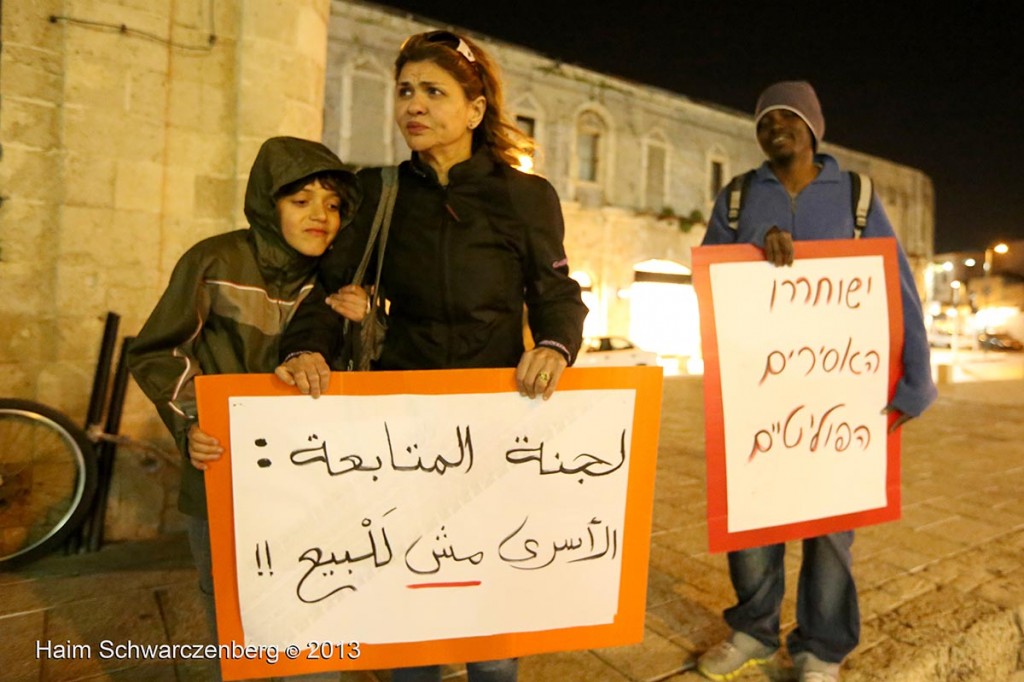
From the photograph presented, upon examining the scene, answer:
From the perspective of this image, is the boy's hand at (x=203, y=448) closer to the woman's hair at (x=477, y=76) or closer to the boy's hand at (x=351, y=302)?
the boy's hand at (x=351, y=302)

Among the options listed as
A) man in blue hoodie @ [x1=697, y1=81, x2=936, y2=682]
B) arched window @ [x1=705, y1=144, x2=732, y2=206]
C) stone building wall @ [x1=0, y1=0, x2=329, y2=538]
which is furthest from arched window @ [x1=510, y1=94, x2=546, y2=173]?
man in blue hoodie @ [x1=697, y1=81, x2=936, y2=682]

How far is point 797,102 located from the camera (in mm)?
2189

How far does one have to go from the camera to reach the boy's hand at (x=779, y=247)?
A: 2.11 metres

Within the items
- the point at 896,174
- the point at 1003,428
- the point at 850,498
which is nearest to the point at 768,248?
the point at 850,498

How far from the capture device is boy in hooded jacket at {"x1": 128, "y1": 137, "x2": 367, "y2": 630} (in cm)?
160

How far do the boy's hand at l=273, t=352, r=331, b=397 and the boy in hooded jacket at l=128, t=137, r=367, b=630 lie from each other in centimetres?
19

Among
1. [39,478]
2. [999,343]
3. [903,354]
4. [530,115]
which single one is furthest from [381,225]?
[999,343]

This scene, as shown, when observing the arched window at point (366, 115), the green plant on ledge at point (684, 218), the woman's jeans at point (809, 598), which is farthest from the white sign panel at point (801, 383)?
the green plant on ledge at point (684, 218)

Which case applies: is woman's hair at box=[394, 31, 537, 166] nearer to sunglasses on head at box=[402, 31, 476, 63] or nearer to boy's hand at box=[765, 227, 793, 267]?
sunglasses on head at box=[402, 31, 476, 63]

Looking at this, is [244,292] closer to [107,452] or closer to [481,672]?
[481,672]

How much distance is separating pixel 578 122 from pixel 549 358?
1960 centimetres

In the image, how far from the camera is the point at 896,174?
2742 centimetres

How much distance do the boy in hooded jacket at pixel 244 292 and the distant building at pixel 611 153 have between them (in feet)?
50.4

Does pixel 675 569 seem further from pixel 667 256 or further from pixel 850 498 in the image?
pixel 667 256
